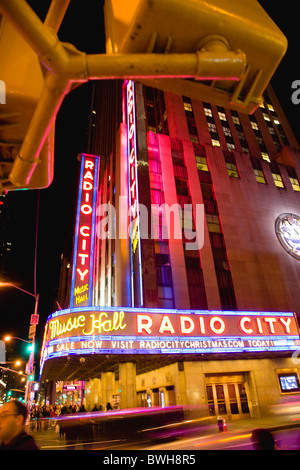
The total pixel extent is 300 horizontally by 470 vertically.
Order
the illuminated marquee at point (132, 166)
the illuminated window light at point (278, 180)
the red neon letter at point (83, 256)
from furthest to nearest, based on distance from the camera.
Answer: the illuminated window light at point (278, 180)
the illuminated marquee at point (132, 166)
the red neon letter at point (83, 256)

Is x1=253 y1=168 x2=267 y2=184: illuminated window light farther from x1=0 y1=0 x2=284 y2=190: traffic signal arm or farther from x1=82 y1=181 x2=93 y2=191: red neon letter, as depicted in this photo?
x1=0 y1=0 x2=284 y2=190: traffic signal arm

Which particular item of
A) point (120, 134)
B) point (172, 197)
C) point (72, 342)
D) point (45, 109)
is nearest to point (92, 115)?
point (120, 134)

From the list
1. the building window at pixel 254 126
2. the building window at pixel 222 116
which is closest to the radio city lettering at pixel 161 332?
the building window at pixel 222 116

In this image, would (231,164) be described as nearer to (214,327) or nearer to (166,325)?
(214,327)

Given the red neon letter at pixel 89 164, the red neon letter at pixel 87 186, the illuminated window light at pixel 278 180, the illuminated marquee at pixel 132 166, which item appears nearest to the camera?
the illuminated marquee at pixel 132 166

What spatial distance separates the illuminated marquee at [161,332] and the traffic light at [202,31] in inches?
572

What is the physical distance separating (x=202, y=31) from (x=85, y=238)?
19.5 m

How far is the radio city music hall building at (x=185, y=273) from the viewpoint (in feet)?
53.3

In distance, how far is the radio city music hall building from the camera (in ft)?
53.3

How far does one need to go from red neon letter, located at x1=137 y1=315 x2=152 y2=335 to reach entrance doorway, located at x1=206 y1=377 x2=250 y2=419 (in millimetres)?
7189

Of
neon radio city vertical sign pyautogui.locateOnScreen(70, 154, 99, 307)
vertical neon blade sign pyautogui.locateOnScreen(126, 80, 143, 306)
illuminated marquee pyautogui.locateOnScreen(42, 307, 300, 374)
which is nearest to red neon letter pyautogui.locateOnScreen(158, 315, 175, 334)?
illuminated marquee pyautogui.locateOnScreen(42, 307, 300, 374)

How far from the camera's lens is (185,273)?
2216 cm

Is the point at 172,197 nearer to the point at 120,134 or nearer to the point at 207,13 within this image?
the point at 120,134

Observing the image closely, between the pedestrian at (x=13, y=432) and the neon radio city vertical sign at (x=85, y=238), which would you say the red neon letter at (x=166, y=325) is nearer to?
the neon radio city vertical sign at (x=85, y=238)
